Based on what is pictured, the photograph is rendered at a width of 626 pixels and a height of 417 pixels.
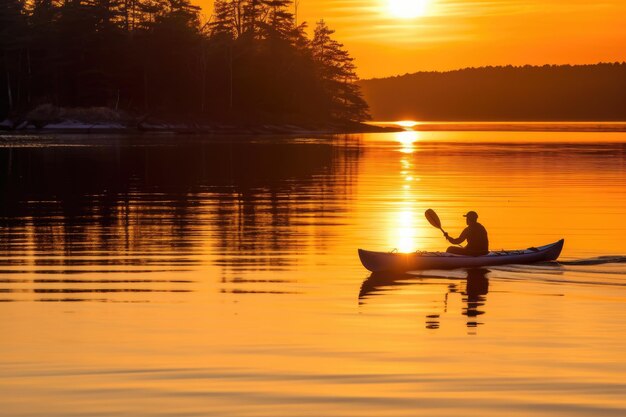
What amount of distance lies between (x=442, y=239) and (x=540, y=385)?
700 inches

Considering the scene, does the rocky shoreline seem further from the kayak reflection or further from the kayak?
the kayak reflection

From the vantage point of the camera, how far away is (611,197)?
146 feet

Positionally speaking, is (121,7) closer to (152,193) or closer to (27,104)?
(27,104)

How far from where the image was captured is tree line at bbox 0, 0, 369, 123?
14250 centimetres

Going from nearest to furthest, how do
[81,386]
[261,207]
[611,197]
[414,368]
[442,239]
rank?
[81,386] < [414,368] < [442,239] < [261,207] < [611,197]

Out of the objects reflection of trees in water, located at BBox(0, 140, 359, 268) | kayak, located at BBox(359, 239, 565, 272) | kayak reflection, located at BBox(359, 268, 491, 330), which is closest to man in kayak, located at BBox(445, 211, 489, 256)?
kayak, located at BBox(359, 239, 565, 272)

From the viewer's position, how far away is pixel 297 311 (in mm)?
18422

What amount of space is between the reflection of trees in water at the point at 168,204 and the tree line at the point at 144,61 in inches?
2605

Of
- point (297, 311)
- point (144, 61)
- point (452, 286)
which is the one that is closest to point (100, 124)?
point (144, 61)

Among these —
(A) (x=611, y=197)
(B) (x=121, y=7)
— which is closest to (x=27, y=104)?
(B) (x=121, y=7)

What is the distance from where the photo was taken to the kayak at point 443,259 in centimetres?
2330

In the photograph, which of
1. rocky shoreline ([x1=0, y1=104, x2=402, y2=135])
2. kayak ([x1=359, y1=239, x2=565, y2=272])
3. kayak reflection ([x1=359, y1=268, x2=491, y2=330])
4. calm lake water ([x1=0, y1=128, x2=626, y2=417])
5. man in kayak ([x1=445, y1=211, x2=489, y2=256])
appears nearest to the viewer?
calm lake water ([x1=0, y1=128, x2=626, y2=417])

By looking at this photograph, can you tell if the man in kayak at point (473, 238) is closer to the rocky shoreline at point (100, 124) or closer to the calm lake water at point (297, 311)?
the calm lake water at point (297, 311)

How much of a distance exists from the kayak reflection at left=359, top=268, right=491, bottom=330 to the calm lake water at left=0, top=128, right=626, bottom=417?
0.08m
